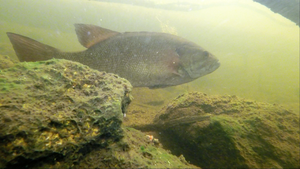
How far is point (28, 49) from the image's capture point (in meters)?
2.14

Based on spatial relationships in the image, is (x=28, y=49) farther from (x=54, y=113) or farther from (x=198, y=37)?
→ (x=198, y=37)

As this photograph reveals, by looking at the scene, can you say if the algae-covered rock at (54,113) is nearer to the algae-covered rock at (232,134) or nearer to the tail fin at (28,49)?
the tail fin at (28,49)

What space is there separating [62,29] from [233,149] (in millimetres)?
28449

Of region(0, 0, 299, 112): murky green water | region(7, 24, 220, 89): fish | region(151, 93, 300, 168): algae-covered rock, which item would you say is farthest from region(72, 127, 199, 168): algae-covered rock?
region(0, 0, 299, 112): murky green water

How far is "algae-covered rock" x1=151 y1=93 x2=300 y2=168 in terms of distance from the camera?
2152 mm

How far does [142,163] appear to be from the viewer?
1.17 meters

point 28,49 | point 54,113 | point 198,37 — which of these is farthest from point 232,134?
point 198,37

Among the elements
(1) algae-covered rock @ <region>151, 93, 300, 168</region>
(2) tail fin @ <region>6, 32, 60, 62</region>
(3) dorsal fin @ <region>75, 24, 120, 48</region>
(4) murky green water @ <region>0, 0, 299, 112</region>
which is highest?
(4) murky green water @ <region>0, 0, 299, 112</region>

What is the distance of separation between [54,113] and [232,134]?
2.48 metres

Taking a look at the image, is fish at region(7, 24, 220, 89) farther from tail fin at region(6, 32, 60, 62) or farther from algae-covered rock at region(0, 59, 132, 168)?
algae-covered rock at region(0, 59, 132, 168)

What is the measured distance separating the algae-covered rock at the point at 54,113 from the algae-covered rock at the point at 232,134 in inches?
61.7

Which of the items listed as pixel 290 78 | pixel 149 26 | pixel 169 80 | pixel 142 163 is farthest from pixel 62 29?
pixel 290 78

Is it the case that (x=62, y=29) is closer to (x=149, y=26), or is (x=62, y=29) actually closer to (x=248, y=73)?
(x=149, y=26)

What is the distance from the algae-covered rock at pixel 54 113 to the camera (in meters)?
Answer: 0.85
